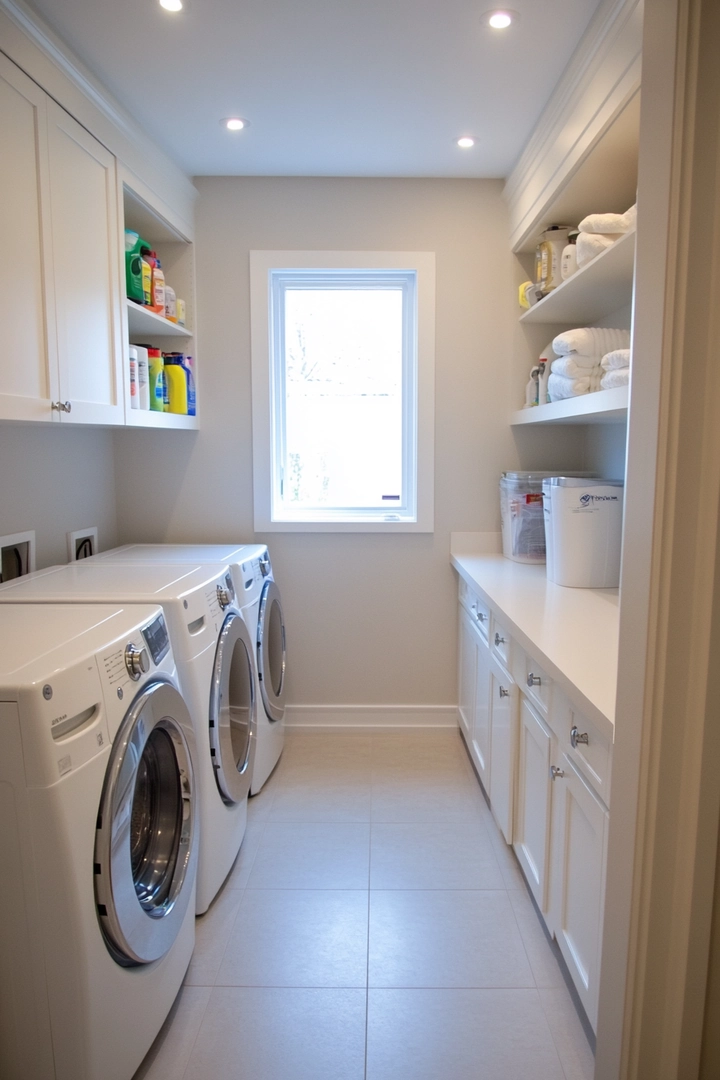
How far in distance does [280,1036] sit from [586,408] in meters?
1.83

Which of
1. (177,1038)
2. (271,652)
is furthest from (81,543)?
(177,1038)

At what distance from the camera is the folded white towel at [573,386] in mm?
2336

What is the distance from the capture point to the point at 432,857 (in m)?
2.33

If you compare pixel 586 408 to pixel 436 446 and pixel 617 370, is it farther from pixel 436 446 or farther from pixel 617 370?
pixel 436 446

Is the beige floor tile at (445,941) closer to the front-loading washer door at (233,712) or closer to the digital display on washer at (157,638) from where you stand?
the front-loading washer door at (233,712)

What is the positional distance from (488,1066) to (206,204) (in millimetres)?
3175

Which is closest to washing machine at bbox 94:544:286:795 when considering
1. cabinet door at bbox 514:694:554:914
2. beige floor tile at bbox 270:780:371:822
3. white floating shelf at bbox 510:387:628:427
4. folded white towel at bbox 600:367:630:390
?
beige floor tile at bbox 270:780:371:822

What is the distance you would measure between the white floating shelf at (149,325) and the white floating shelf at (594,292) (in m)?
1.44

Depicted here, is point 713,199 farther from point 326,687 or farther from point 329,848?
point 326,687

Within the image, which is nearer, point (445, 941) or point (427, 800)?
point (445, 941)

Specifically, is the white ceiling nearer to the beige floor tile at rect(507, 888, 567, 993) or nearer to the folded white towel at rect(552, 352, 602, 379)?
the folded white towel at rect(552, 352, 602, 379)

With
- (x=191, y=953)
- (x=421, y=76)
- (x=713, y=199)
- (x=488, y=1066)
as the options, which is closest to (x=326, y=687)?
(x=191, y=953)

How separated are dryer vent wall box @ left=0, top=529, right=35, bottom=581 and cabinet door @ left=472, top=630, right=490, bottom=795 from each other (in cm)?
159

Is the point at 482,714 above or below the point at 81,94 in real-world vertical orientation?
below
